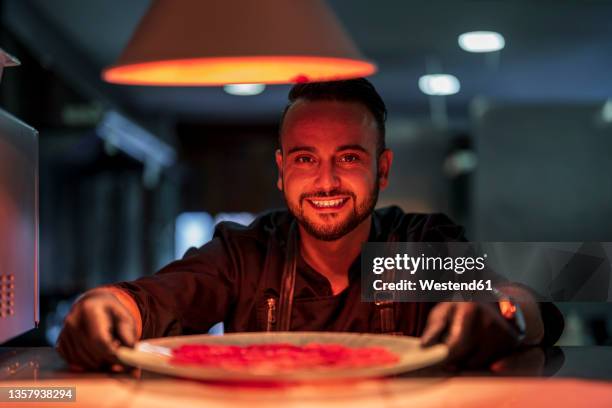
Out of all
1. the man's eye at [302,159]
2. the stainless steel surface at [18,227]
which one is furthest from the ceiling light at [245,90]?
the stainless steel surface at [18,227]

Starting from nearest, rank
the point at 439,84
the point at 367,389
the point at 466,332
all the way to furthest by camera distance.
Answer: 1. the point at 367,389
2. the point at 466,332
3. the point at 439,84

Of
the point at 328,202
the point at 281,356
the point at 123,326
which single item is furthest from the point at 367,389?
the point at 328,202

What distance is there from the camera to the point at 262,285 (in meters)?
1.29

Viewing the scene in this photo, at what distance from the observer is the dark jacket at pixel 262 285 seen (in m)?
1.25

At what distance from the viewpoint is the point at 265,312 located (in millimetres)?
1255

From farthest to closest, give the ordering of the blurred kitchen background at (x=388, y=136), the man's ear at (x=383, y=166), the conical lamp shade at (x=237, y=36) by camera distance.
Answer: the blurred kitchen background at (x=388, y=136), the man's ear at (x=383, y=166), the conical lamp shade at (x=237, y=36)

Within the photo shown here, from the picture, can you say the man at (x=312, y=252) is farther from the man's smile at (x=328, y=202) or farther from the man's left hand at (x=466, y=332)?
the man's left hand at (x=466, y=332)

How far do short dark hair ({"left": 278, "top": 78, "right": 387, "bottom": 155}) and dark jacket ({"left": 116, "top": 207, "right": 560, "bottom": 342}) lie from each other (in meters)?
0.14

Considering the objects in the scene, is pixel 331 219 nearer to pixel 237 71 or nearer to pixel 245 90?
pixel 237 71

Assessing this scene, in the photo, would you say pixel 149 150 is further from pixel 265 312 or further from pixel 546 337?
pixel 546 337

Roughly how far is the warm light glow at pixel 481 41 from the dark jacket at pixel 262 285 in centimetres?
280

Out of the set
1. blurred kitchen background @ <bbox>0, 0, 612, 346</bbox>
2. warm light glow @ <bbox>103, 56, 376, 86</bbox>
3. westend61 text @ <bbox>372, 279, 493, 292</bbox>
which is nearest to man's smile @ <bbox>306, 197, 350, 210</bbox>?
westend61 text @ <bbox>372, 279, 493, 292</bbox>

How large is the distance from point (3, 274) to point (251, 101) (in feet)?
15.8

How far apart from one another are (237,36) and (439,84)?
4439mm
